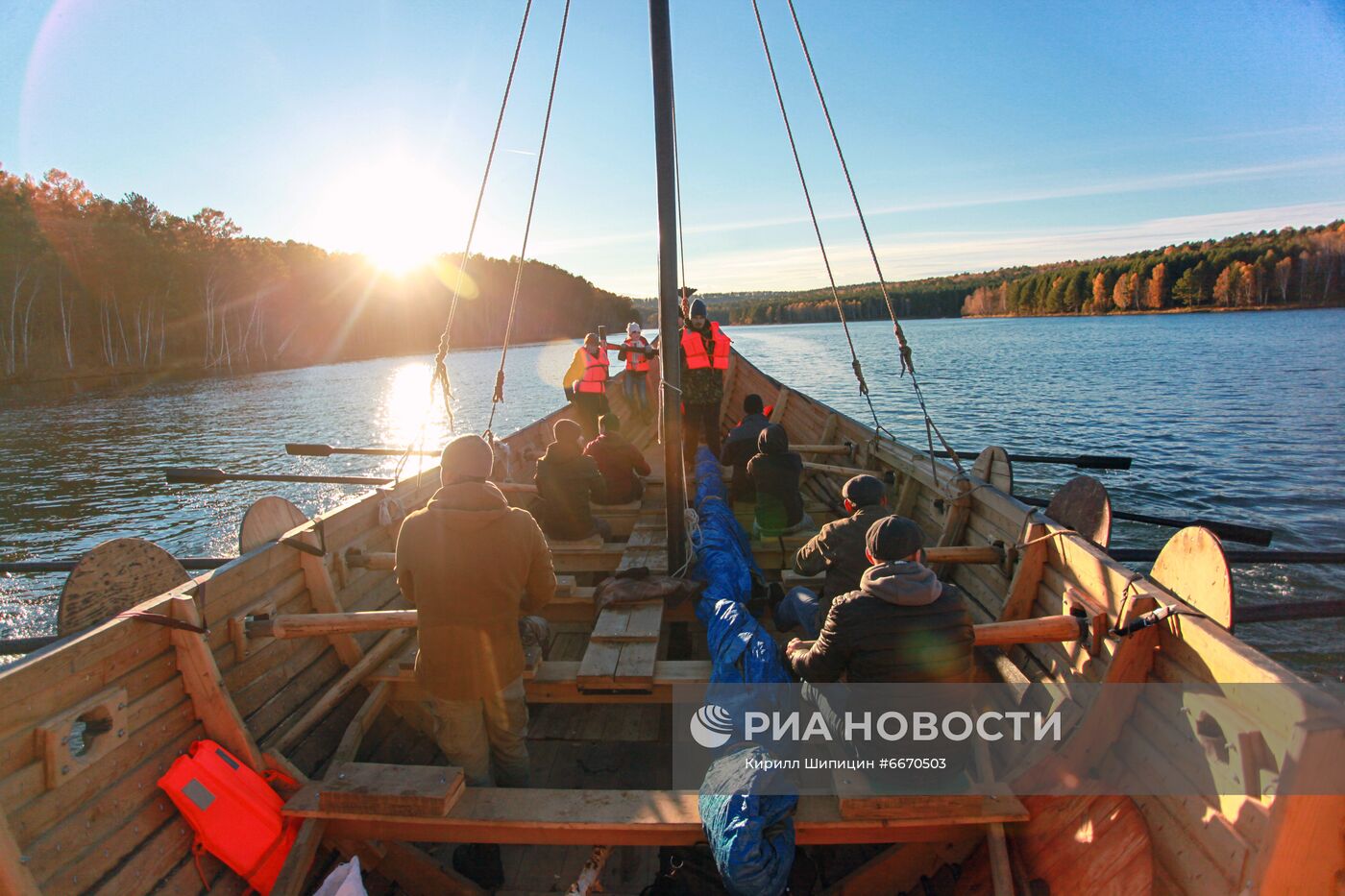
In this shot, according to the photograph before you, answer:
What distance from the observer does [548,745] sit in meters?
4.34

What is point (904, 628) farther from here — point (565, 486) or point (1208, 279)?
point (1208, 279)

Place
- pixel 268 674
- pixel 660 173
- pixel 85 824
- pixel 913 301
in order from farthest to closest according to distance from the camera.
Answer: pixel 913 301 → pixel 660 173 → pixel 268 674 → pixel 85 824

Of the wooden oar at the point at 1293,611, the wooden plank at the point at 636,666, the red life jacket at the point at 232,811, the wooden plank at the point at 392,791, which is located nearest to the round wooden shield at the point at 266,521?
the red life jacket at the point at 232,811

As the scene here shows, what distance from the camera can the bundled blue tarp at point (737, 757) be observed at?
103 inches

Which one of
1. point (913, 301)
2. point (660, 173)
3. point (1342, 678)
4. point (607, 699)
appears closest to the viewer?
point (607, 699)

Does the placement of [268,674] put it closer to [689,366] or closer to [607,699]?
[607,699]

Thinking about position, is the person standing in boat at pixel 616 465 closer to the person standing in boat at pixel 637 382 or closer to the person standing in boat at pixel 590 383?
the person standing in boat at pixel 590 383

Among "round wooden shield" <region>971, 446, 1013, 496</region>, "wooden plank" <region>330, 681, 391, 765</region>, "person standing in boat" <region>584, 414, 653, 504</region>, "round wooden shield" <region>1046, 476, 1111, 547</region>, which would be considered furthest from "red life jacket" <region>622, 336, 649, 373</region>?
"wooden plank" <region>330, 681, 391, 765</region>

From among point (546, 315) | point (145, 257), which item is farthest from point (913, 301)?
point (145, 257)

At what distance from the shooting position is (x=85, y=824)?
246 cm

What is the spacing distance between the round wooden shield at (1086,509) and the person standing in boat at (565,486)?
12.3ft

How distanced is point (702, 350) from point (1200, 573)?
19.2 ft

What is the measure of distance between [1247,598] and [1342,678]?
194 cm

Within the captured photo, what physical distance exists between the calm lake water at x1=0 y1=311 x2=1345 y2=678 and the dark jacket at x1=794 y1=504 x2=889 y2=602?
3.19 m
